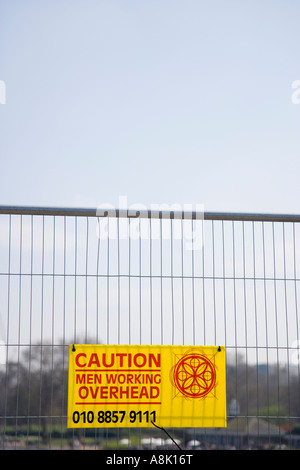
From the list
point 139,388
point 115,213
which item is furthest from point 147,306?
point 115,213

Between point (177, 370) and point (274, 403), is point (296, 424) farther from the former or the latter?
point (177, 370)

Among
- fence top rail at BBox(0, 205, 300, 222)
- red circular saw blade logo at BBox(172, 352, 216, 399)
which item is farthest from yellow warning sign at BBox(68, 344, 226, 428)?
fence top rail at BBox(0, 205, 300, 222)

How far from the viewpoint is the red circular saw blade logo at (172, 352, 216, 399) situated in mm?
7238

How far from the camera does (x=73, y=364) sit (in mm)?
7203

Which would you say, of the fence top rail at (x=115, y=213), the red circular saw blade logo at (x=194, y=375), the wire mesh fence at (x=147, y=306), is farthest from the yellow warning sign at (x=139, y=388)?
the fence top rail at (x=115, y=213)

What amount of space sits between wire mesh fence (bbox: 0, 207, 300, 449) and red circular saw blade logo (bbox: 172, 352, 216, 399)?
17 centimetres

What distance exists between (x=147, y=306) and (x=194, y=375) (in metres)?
0.73

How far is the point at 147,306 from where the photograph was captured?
24.4 ft

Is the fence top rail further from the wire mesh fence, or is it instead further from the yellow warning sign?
the yellow warning sign

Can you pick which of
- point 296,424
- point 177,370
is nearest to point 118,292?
point 177,370

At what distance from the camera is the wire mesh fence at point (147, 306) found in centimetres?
723

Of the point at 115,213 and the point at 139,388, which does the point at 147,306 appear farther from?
the point at 115,213
